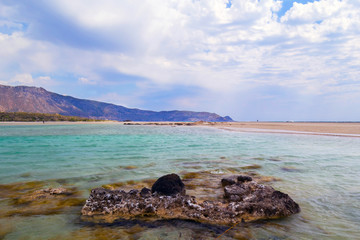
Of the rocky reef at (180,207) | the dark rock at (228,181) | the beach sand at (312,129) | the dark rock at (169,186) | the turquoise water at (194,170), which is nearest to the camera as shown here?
the turquoise water at (194,170)

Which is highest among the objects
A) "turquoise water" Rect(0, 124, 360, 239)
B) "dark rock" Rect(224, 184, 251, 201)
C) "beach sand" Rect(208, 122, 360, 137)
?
"beach sand" Rect(208, 122, 360, 137)

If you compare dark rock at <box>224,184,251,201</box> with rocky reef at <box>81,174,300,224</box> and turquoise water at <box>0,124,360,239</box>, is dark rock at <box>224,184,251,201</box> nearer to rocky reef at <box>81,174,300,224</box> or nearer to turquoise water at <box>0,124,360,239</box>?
rocky reef at <box>81,174,300,224</box>

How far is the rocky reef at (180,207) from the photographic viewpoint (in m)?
4.55

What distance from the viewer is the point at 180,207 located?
15.8ft

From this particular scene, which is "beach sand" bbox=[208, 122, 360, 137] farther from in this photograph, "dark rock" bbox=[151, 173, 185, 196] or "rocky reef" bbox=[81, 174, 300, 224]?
"dark rock" bbox=[151, 173, 185, 196]

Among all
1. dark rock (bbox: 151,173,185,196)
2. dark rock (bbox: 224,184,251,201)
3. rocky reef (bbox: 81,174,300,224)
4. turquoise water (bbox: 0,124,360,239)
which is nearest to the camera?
turquoise water (bbox: 0,124,360,239)

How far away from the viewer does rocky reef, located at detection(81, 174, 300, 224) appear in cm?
455

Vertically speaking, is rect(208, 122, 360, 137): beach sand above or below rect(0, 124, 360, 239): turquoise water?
above

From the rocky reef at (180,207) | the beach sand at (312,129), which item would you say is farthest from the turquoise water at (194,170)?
the beach sand at (312,129)

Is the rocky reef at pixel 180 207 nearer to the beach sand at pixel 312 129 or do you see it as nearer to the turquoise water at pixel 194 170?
the turquoise water at pixel 194 170

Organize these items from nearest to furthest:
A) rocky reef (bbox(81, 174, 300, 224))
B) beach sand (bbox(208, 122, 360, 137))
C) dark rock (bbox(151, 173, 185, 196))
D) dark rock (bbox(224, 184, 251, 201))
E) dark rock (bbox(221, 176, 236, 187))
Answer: rocky reef (bbox(81, 174, 300, 224)) < dark rock (bbox(151, 173, 185, 196)) < dark rock (bbox(224, 184, 251, 201)) < dark rock (bbox(221, 176, 236, 187)) < beach sand (bbox(208, 122, 360, 137))

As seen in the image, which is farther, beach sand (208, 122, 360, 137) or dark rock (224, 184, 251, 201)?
beach sand (208, 122, 360, 137)

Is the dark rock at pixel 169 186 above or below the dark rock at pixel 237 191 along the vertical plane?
above

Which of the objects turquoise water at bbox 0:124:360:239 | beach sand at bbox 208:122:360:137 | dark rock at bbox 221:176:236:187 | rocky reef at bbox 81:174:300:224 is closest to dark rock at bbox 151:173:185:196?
rocky reef at bbox 81:174:300:224
